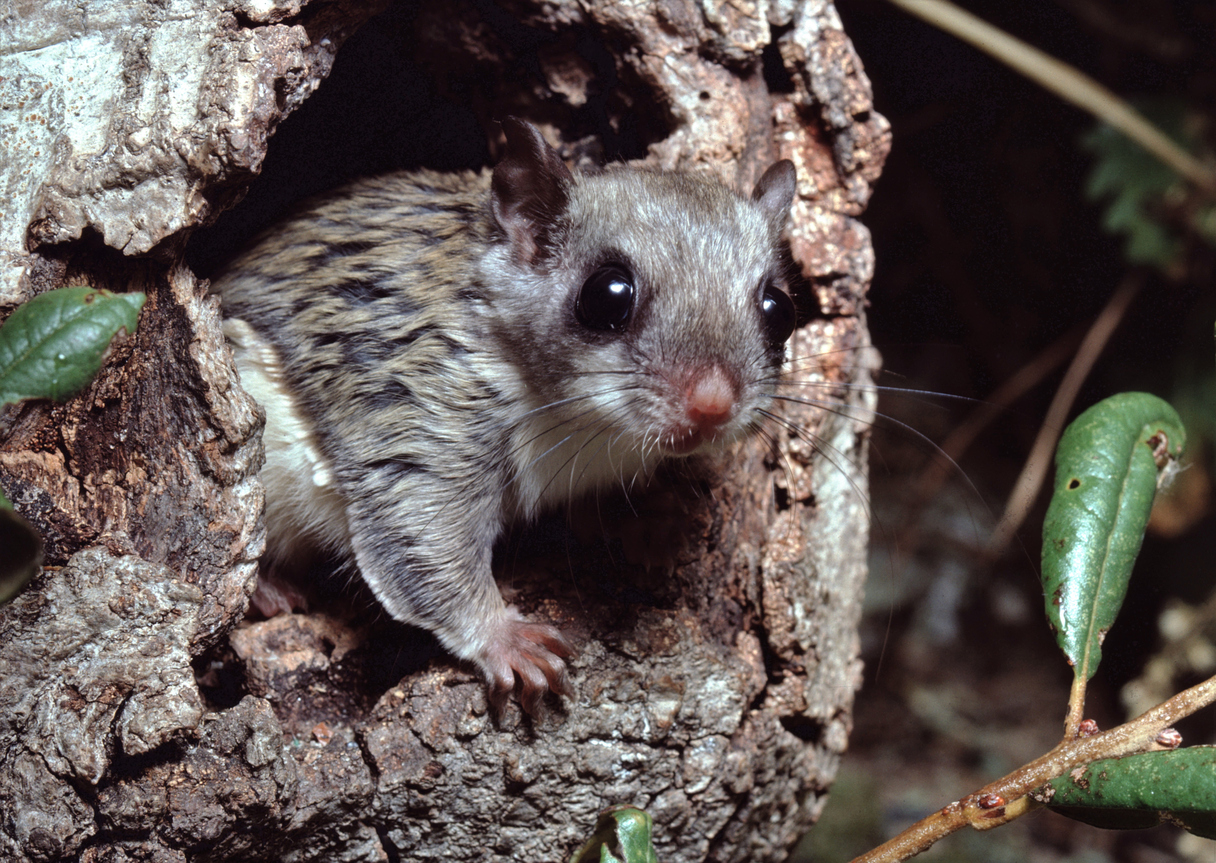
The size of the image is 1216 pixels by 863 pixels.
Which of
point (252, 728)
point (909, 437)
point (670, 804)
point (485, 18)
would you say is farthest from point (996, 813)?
point (909, 437)

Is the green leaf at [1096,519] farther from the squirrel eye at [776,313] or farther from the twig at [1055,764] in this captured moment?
the squirrel eye at [776,313]

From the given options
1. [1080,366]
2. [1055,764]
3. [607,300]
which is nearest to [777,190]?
[607,300]

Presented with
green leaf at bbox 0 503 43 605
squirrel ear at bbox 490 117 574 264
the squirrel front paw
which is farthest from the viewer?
squirrel ear at bbox 490 117 574 264

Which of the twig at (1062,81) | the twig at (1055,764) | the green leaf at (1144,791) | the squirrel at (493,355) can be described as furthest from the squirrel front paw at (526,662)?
the twig at (1062,81)

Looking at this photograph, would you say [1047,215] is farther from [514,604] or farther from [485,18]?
[514,604]

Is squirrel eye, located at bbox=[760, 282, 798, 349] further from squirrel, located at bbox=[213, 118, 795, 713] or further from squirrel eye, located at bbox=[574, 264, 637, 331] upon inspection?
squirrel eye, located at bbox=[574, 264, 637, 331]

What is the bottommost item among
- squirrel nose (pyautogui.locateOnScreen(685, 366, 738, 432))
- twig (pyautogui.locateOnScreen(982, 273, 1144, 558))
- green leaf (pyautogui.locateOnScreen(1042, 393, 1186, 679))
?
twig (pyautogui.locateOnScreen(982, 273, 1144, 558))

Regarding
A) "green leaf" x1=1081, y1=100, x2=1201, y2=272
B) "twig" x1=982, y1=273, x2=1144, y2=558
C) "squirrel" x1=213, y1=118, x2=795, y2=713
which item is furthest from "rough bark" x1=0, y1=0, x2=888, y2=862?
"twig" x1=982, y1=273, x2=1144, y2=558
